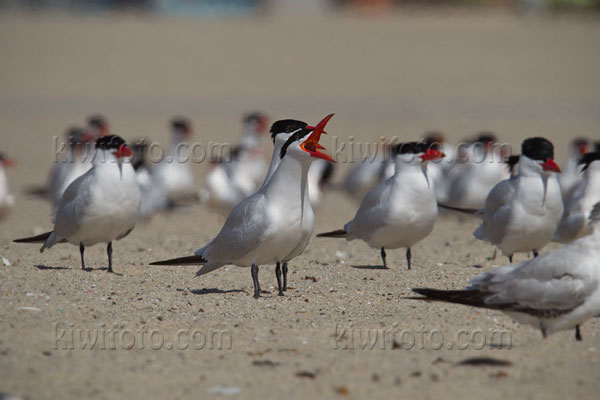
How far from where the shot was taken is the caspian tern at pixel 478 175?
31.3 feet

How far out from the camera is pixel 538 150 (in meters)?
6.68

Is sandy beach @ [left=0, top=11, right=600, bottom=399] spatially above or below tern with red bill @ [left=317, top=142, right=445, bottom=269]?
below

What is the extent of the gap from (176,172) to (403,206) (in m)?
5.16

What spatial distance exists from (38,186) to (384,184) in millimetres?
7025

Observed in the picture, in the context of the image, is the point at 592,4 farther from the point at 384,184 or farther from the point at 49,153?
the point at 384,184

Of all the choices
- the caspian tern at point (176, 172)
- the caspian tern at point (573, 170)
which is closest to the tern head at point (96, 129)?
the caspian tern at point (176, 172)

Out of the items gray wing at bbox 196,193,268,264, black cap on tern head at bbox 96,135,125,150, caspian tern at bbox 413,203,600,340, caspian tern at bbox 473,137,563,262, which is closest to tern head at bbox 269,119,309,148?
gray wing at bbox 196,193,268,264

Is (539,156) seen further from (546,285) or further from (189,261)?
(189,261)

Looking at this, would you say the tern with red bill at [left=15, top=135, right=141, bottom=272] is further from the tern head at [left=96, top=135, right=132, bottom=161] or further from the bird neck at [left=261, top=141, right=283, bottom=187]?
the bird neck at [left=261, top=141, right=283, bottom=187]

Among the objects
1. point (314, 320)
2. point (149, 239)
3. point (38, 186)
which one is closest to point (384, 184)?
point (314, 320)

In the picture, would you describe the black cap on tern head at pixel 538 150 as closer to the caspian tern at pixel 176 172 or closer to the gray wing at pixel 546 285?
the gray wing at pixel 546 285

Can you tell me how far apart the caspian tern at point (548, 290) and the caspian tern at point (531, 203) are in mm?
1803

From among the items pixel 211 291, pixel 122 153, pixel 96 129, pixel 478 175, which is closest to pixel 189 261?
pixel 211 291

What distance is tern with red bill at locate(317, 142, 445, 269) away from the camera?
6820mm
